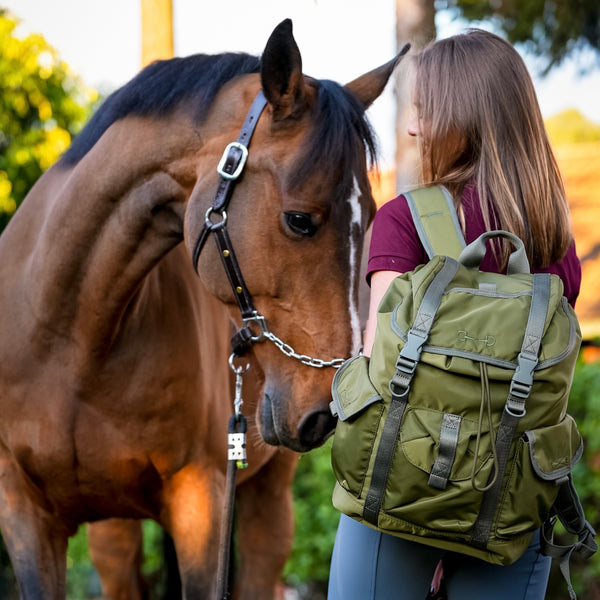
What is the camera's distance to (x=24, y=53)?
4.73 meters

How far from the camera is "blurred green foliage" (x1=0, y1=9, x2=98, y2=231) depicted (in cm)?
470

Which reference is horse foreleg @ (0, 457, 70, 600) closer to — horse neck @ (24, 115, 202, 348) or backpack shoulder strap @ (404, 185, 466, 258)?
horse neck @ (24, 115, 202, 348)

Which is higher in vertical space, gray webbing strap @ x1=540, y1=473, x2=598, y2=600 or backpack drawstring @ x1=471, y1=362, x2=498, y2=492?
backpack drawstring @ x1=471, y1=362, x2=498, y2=492

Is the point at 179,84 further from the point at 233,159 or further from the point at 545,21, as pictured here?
the point at 545,21

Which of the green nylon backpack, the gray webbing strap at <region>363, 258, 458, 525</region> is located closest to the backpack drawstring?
the green nylon backpack

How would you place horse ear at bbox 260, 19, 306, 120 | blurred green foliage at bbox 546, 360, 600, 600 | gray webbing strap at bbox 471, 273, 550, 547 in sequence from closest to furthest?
gray webbing strap at bbox 471, 273, 550, 547 → horse ear at bbox 260, 19, 306, 120 → blurred green foliage at bbox 546, 360, 600, 600

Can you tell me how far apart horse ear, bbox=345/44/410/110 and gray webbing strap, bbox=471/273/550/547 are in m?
1.11

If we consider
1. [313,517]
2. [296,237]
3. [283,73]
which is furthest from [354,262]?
[313,517]

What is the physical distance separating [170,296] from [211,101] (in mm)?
731

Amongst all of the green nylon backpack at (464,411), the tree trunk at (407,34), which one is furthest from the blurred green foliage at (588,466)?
the green nylon backpack at (464,411)

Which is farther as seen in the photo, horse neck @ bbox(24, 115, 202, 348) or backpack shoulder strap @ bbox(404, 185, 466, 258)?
horse neck @ bbox(24, 115, 202, 348)

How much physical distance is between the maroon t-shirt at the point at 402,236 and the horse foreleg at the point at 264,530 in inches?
95.9

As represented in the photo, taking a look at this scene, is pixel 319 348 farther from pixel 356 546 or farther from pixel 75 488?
pixel 75 488

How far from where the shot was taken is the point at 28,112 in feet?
16.1
